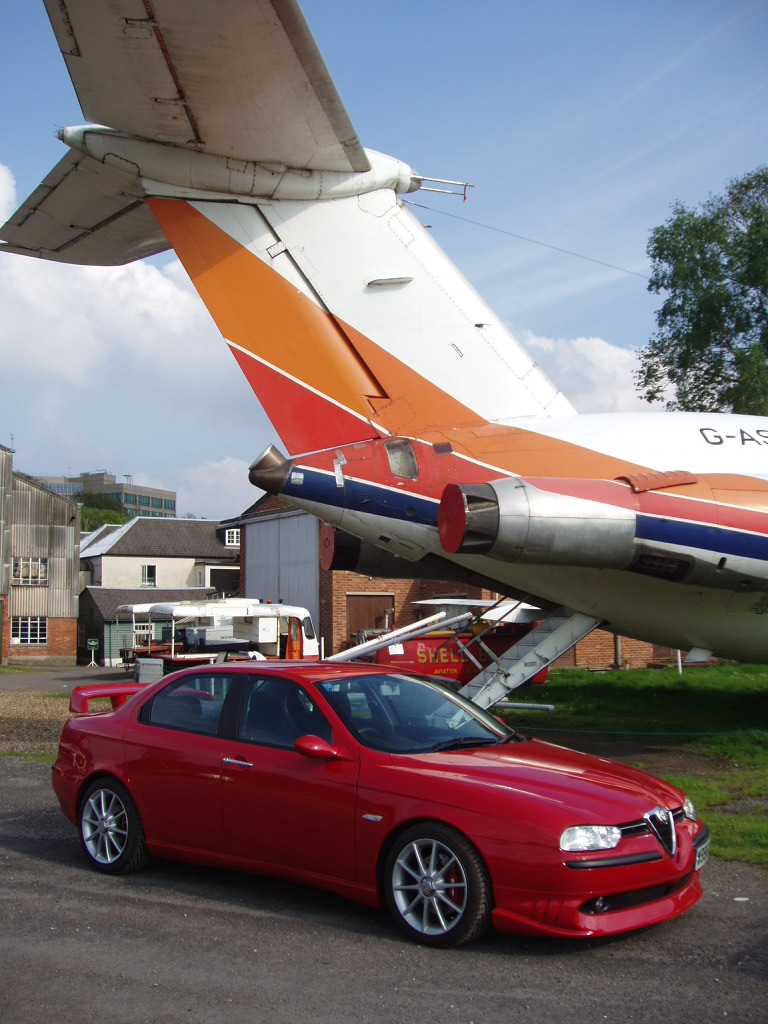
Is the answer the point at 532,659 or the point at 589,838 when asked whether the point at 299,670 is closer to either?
the point at 589,838

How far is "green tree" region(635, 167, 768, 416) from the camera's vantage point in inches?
1141

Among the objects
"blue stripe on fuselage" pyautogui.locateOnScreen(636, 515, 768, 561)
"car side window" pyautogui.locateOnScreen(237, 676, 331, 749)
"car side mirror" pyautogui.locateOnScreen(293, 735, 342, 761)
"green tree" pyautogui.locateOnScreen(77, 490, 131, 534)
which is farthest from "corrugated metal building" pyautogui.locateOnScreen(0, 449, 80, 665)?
"green tree" pyautogui.locateOnScreen(77, 490, 131, 534)

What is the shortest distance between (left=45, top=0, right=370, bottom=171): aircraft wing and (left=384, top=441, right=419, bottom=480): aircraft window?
9.46 ft

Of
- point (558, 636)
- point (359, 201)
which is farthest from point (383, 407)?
point (558, 636)

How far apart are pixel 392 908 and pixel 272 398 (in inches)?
245

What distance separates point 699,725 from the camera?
46.0ft

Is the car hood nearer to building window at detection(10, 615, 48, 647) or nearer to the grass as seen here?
the grass

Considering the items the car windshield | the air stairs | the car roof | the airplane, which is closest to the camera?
the car windshield

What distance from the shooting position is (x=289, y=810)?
5.43 m

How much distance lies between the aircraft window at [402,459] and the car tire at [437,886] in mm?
5373

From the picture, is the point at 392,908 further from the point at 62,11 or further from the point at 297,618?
the point at 297,618

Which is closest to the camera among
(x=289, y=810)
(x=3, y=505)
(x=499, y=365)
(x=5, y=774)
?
(x=289, y=810)

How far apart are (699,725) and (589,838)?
10.1m

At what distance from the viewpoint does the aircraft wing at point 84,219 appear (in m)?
9.63
